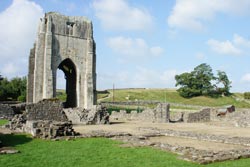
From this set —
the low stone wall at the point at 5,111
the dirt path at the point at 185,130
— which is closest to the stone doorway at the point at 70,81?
the low stone wall at the point at 5,111

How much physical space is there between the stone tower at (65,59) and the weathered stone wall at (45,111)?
11328 millimetres

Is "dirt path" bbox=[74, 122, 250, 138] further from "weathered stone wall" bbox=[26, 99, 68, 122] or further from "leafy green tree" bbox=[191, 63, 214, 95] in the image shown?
"leafy green tree" bbox=[191, 63, 214, 95]

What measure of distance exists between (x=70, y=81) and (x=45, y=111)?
16.9 meters

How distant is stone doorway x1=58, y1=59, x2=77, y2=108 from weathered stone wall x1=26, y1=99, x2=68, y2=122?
14012 mm

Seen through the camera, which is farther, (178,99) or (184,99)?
(184,99)

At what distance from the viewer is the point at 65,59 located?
118 feet

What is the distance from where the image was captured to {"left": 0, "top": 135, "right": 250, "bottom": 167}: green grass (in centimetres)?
887

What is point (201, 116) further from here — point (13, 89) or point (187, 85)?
point (187, 85)

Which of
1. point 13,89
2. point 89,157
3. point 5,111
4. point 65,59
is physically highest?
point 65,59

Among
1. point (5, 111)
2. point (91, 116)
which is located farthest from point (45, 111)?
point (5, 111)

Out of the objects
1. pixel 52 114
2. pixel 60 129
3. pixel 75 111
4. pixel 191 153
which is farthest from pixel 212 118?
pixel 191 153

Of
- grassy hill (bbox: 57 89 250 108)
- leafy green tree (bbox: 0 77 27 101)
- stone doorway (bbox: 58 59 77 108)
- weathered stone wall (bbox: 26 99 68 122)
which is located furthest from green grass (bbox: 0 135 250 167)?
grassy hill (bbox: 57 89 250 108)

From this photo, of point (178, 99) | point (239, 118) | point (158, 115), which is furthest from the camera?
point (178, 99)

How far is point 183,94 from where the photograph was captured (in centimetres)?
7350
